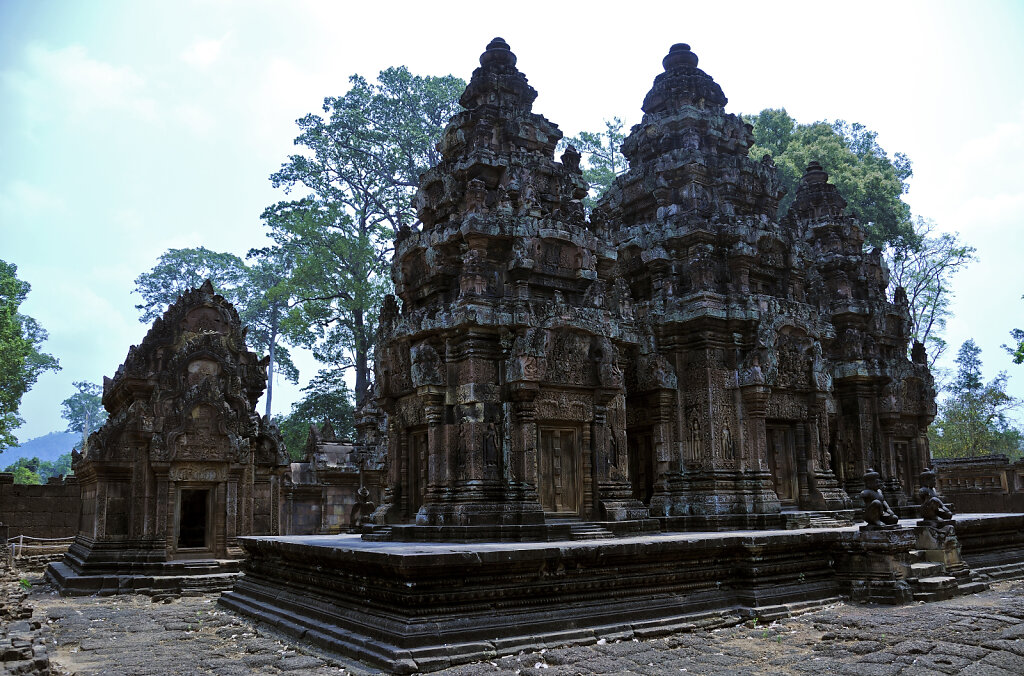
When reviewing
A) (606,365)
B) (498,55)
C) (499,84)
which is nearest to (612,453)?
(606,365)

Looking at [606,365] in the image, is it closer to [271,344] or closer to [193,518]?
[193,518]

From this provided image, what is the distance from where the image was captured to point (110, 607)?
10.8 meters

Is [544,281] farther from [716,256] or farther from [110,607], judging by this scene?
[110,607]

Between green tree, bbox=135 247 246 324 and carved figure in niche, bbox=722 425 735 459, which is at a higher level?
green tree, bbox=135 247 246 324

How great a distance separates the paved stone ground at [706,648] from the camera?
20.9ft

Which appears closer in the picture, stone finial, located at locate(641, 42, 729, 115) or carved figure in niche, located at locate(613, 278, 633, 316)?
carved figure in niche, located at locate(613, 278, 633, 316)

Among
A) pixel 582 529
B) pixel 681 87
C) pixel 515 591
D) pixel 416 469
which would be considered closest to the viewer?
pixel 515 591

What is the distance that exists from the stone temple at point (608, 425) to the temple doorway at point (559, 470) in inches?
1.3

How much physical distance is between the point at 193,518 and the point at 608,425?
317 inches

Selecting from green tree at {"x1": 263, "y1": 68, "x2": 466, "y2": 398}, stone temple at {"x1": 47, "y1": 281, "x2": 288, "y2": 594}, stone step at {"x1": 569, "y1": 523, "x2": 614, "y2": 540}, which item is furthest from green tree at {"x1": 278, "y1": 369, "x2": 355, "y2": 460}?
stone step at {"x1": 569, "y1": 523, "x2": 614, "y2": 540}

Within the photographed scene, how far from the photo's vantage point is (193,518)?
13812 mm

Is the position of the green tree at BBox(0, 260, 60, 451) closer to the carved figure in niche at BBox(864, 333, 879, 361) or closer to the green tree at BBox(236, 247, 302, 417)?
the green tree at BBox(236, 247, 302, 417)

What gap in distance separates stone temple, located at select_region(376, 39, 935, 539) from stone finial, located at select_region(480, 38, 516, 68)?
0.11ft

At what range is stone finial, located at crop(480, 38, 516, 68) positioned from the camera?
1214 cm
